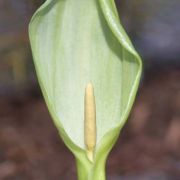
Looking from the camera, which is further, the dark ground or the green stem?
the dark ground

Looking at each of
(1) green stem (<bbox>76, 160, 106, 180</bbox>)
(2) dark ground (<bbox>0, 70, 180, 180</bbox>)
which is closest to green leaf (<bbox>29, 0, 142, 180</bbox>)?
(1) green stem (<bbox>76, 160, 106, 180</bbox>)

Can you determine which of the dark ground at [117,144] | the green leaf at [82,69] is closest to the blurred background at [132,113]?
the dark ground at [117,144]

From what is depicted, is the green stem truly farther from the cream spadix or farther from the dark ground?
the dark ground

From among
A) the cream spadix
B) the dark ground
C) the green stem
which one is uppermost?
the cream spadix

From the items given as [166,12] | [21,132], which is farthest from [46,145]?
[166,12]

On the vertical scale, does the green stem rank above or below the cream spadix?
below

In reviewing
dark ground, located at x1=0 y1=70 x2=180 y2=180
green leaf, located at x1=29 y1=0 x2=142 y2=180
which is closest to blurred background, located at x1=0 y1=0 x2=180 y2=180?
dark ground, located at x1=0 y1=70 x2=180 y2=180

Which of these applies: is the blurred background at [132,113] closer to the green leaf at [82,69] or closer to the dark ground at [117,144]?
the dark ground at [117,144]
